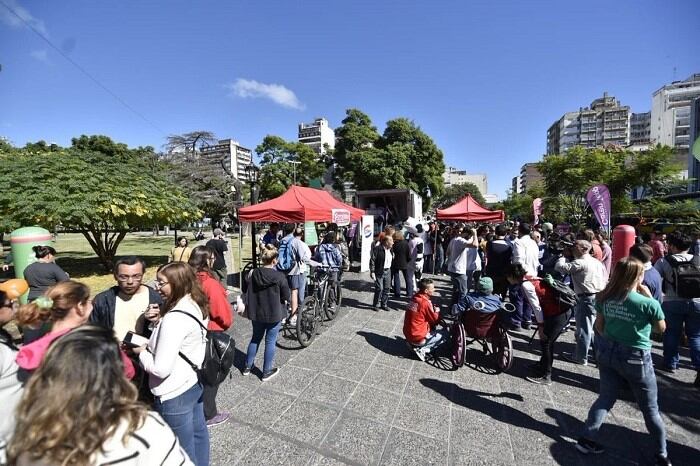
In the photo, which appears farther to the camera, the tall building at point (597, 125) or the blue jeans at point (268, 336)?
the tall building at point (597, 125)

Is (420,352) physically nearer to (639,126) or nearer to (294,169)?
(294,169)

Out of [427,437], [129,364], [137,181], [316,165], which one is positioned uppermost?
[316,165]

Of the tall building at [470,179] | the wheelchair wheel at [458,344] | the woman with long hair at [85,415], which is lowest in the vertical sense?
the wheelchair wheel at [458,344]

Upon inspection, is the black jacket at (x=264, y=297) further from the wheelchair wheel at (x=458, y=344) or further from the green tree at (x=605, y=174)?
the green tree at (x=605, y=174)

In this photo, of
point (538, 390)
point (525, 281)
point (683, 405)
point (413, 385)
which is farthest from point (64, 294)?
point (683, 405)

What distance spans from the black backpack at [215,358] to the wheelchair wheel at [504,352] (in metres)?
3.40

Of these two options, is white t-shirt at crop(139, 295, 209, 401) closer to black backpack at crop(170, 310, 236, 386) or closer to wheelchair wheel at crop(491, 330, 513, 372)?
black backpack at crop(170, 310, 236, 386)

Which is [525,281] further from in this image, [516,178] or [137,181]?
[516,178]

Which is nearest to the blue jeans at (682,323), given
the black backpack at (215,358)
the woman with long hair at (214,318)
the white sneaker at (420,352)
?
the white sneaker at (420,352)

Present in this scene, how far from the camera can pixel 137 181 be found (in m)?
10.7

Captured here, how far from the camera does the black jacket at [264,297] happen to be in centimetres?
364

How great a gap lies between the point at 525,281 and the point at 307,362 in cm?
307

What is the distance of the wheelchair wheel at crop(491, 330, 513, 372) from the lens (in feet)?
12.7

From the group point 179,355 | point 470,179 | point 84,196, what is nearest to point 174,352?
point 179,355
